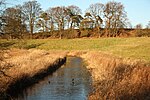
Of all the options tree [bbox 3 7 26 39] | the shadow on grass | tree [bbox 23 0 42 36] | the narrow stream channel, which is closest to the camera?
tree [bbox 3 7 26 39]

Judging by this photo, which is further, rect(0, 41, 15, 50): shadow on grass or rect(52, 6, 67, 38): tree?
rect(52, 6, 67, 38): tree

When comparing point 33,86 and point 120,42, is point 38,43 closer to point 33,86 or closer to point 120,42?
point 120,42

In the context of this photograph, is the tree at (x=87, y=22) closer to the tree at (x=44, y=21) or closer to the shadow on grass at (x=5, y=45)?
the tree at (x=44, y=21)

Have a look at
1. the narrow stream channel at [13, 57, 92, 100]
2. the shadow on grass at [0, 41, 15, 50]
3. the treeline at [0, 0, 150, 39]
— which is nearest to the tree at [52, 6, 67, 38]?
the treeline at [0, 0, 150, 39]

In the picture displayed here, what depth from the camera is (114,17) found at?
3049 inches

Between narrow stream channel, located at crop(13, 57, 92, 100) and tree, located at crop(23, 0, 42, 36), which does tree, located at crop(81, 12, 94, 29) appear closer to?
tree, located at crop(23, 0, 42, 36)

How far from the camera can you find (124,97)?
1322cm

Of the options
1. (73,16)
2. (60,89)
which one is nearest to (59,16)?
(73,16)

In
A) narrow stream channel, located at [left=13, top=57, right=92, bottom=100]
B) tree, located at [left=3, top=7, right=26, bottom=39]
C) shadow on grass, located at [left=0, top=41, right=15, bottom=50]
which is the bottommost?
narrow stream channel, located at [left=13, top=57, right=92, bottom=100]

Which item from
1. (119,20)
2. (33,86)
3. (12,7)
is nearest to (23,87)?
(33,86)

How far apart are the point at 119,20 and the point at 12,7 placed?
64197 mm

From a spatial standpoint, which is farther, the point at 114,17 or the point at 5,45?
the point at 114,17

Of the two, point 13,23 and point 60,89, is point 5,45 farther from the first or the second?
point 60,89

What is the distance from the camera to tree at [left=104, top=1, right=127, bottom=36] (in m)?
76.8
